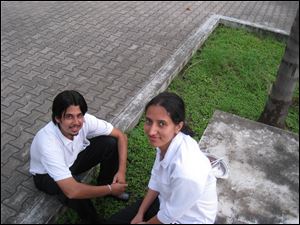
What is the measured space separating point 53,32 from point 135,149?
10.6 feet

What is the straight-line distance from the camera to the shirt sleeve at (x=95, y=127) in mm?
3205

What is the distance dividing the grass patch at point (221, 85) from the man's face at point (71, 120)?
3.18 ft

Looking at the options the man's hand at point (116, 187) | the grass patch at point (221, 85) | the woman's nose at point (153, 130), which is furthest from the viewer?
the grass patch at point (221, 85)

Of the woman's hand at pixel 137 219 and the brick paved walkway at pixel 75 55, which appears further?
the brick paved walkway at pixel 75 55

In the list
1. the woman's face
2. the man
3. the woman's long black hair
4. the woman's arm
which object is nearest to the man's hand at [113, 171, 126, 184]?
the man

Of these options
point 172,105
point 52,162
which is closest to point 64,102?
point 52,162

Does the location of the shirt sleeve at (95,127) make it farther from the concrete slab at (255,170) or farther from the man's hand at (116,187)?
the concrete slab at (255,170)

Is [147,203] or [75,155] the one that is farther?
[75,155]

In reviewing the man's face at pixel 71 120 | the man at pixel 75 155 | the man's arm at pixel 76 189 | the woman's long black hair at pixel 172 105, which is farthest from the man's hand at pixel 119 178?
the woman's long black hair at pixel 172 105

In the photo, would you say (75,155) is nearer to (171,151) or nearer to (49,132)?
(49,132)

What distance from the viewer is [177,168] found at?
7.34 feet

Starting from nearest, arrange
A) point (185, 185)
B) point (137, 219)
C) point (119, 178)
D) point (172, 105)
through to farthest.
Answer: point (185, 185), point (172, 105), point (137, 219), point (119, 178)

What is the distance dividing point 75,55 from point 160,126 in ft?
12.2

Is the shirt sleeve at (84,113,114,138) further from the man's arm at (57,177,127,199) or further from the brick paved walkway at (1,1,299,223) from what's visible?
the brick paved walkway at (1,1,299,223)
